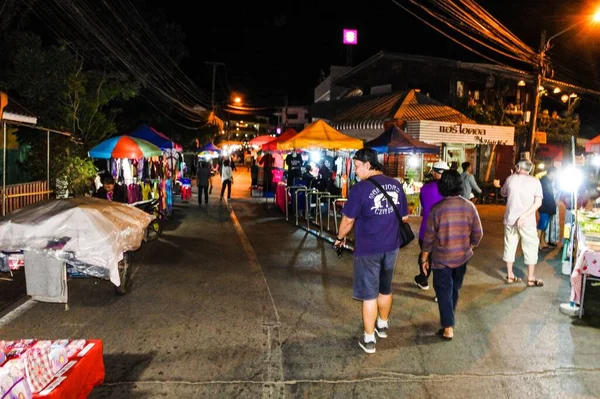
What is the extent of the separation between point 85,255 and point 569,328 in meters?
5.81

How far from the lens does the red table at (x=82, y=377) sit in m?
3.39

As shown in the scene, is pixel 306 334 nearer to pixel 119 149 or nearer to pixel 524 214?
pixel 524 214

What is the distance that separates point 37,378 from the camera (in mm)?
3393

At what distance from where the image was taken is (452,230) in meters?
5.08

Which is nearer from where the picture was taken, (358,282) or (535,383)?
(535,383)

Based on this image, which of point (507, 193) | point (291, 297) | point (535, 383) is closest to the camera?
point (535, 383)

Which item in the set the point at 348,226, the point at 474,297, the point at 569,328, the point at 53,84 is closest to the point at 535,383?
the point at 569,328

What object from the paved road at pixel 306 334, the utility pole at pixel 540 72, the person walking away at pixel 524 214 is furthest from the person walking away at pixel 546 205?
the utility pole at pixel 540 72

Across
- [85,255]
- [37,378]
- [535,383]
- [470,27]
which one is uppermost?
[470,27]

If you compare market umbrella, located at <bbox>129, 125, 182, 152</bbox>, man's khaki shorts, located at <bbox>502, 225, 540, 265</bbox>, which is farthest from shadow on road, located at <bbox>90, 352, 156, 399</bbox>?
market umbrella, located at <bbox>129, 125, 182, 152</bbox>

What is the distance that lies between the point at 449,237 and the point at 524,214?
274 centimetres

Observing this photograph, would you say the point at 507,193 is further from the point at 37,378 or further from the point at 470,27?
the point at 470,27

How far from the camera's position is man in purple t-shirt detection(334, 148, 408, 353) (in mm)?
4695

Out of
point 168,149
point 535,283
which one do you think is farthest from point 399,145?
point 168,149
